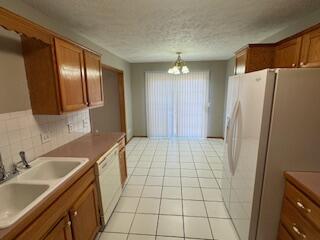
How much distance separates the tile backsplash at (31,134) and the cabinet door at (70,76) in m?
0.34

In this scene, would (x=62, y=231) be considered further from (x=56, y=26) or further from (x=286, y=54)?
(x=286, y=54)

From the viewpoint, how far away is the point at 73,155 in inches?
72.9

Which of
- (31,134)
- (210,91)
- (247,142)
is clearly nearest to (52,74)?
(31,134)

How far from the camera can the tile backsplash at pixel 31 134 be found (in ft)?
4.83

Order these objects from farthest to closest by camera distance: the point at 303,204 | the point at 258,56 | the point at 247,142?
the point at 258,56 → the point at 247,142 → the point at 303,204

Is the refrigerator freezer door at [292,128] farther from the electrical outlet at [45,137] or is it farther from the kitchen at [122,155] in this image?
the electrical outlet at [45,137]

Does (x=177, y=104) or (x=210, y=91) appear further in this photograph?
(x=177, y=104)

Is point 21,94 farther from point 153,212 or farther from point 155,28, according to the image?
point 153,212

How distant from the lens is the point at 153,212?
2.25 meters

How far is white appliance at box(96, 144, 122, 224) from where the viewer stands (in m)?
1.85

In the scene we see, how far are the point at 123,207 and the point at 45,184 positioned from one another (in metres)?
1.31

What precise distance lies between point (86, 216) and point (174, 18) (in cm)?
220

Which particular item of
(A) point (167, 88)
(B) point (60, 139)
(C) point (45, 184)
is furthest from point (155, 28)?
(A) point (167, 88)

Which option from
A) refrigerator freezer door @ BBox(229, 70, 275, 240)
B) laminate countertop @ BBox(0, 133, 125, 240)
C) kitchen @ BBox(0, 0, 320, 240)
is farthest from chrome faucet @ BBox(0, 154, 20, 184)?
refrigerator freezer door @ BBox(229, 70, 275, 240)
